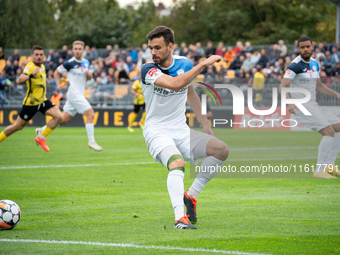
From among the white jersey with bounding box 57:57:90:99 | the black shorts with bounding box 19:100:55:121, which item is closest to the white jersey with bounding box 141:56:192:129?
the black shorts with bounding box 19:100:55:121

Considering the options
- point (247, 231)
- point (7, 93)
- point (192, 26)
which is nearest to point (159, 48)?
point (247, 231)

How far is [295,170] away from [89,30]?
44139mm

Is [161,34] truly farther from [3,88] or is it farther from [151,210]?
[3,88]

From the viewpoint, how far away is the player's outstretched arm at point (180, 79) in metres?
4.88

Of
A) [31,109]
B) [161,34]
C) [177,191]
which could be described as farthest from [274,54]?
[177,191]

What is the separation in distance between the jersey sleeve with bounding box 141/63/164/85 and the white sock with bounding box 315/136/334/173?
4766 millimetres

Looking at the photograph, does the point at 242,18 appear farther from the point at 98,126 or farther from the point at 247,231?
the point at 247,231

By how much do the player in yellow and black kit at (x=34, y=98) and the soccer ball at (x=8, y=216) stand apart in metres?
7.48

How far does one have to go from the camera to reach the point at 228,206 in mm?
6312

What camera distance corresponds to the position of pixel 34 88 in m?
12.8

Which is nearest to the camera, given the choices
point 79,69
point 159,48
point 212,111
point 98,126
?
point 159,48

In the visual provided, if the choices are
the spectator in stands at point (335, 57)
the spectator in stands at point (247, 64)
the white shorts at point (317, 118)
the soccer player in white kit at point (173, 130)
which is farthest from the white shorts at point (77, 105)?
the spectator in stands at point (335, 57)

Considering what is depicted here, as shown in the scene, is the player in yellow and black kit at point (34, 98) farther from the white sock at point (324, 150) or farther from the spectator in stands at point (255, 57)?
the spectator in stands at point (255, 57)

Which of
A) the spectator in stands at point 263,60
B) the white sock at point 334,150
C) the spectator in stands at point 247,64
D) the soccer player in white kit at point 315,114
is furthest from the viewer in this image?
the spectator in stands at point 247,64
